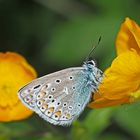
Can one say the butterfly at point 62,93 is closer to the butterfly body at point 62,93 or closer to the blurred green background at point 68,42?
the butterfly body at point 62,93

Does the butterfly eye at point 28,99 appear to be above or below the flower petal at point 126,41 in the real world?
below

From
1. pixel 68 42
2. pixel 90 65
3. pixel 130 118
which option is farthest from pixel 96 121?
pixel 68 42

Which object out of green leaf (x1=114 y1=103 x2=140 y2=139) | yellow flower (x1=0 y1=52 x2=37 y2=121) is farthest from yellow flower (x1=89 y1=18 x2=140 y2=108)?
green leaf (x1=114 y1=103 x2=140 y2=139)

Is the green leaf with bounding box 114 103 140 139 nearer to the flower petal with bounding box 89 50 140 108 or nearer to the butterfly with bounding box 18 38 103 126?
the butterfly with bounding box 18 38 103 126

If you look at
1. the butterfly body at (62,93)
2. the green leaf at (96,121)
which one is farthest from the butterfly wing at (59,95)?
the green leaf at (96,121)

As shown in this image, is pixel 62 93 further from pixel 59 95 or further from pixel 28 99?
pixel 28 99

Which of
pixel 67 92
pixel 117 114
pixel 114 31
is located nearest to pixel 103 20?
pixel 114 31

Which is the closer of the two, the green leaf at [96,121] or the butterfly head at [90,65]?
the butterfly head at [90,65]
